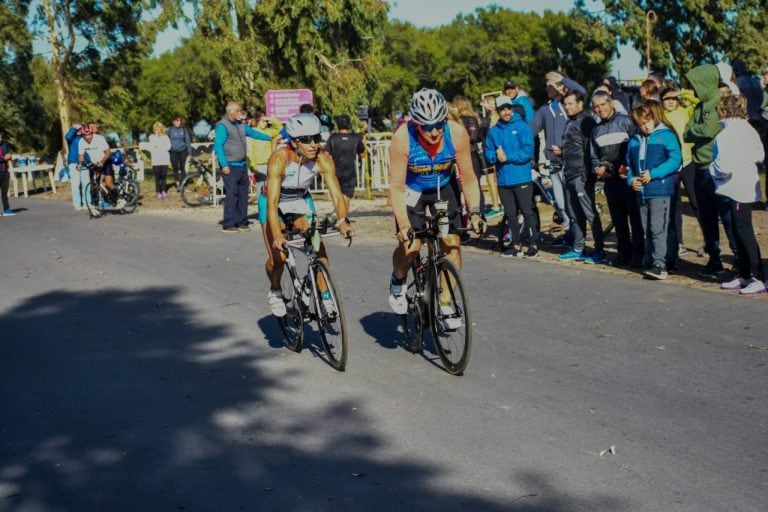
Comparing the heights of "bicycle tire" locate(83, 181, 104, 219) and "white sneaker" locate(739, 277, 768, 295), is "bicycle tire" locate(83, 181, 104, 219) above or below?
above

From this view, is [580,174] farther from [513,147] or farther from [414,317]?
[414,317]

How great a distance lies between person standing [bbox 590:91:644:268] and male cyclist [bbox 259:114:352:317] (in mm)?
4667

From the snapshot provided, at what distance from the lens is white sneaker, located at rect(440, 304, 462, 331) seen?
25.2 ft

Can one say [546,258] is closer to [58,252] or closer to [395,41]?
[58,252]

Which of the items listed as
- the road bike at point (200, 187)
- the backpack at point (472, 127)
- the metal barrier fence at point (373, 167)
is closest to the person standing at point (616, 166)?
the backpack at point (472, 127)

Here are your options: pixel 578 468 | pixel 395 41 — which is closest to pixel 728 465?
pixel 578 468

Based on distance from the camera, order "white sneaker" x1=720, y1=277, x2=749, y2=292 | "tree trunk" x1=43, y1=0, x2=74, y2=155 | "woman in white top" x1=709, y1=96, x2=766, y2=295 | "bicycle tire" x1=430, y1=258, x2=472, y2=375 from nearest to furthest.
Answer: "bicycle tire" x1=430, y1=258, x2=472, y2=375
"woman in white top" x1=709, y1=96, x2=766, y2=295
"white sneaker" x1=720, y1=277, x2=749, y2=292
"tree trunk" x1=43, y1=0, x2=74, y2=155

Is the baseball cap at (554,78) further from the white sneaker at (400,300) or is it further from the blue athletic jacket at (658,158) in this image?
the white sneaker at (400,300)

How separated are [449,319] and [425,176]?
1187 millimetres

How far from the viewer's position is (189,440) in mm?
6543

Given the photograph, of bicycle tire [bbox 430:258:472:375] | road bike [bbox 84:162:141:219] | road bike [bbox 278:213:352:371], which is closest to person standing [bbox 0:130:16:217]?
road bike [bbox 84:162:141:219]

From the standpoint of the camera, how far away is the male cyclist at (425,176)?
25.4ft

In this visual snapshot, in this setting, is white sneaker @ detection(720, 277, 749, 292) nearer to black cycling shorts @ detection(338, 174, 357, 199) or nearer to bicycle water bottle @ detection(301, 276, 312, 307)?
bicycle water bottle @ detection(301, 276, 312, 307)

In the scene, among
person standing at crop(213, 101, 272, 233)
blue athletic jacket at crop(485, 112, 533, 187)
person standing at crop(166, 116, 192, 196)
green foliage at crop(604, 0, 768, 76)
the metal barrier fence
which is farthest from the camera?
green foliage at crop(604, 0, 768, 76)
